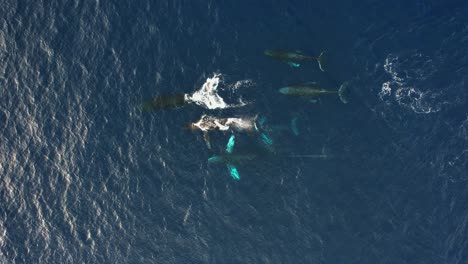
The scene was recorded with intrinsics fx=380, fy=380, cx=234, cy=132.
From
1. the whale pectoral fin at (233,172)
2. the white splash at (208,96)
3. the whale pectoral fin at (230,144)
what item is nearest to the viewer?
the white splash at (208,96)

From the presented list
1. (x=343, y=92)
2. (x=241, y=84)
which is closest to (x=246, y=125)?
(x=241, y=84)

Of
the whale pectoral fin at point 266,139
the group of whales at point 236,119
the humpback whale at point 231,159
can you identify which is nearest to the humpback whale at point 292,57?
the group of whales at point 236,119

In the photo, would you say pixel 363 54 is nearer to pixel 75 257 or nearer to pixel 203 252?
pixel 203 252

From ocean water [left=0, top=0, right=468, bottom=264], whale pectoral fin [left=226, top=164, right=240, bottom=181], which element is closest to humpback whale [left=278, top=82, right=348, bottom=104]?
ocean water [left=0, top=0, right=468, bottom=264]

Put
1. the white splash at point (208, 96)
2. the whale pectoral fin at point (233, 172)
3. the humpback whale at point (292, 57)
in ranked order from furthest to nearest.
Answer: the whale pectoral fin at point (233, 172), the white splash at point (208, 96), the humpback whale at point (292, 57)

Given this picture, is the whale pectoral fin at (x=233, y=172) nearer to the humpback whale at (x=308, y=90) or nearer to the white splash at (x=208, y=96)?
the white splash at (x=208, y=96)

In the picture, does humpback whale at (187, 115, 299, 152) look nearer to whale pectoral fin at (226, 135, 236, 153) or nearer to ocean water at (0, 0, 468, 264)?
ocean water at (0, 0, 468, 264)

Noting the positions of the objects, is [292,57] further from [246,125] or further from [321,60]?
[246,125]
